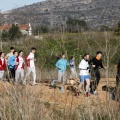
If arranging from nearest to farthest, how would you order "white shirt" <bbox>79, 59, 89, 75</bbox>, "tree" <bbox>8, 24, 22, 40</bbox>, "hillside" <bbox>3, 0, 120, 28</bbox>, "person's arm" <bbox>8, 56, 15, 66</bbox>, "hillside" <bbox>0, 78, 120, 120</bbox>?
"hillside" <bbox>0, 78, 120, 120</bbox>, "hillside" <bbox>3, 0, 120, 28</bbox>, "tree" <bbox>8, 24, 22, 40</bbox>, "white shirt" <bbox>79, 59, 89, 75</bbox>, "person's arm" <bbox>8, 56, 15, 66</bbox>

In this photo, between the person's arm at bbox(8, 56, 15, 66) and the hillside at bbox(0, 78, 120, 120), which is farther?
the person's arm at bbox(8, 56, 15, 66)

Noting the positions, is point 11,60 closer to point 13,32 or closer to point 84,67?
point 84,67

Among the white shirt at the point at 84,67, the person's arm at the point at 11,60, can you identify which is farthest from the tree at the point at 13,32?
the person's arm at the point at 11,60

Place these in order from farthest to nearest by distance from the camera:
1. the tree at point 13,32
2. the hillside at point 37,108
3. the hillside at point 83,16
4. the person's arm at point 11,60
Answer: the person's arm at point 11,60 < the tree at point 13,32 < the hillside at point 83,16 < the hillside at point 37,108

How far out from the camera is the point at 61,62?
507 inches

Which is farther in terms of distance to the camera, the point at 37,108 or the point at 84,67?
the point at 84,67

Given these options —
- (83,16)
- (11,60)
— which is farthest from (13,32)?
(83,16)

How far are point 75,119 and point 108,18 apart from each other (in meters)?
1.60

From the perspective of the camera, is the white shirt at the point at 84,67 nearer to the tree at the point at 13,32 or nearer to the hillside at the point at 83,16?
the tree at the point at 13,32

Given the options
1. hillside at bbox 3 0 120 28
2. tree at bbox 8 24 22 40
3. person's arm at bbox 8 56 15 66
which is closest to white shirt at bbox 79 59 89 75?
tree at bbox 8 24 22 40

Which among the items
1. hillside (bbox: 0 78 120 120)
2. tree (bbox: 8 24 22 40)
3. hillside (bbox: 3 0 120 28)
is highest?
hillside (bbox: 3 0 120 28)

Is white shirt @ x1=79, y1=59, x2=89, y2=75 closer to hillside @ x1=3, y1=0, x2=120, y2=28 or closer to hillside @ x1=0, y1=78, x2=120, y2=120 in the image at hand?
hillside @ x1=3, y1=0, x2=120, y2=28

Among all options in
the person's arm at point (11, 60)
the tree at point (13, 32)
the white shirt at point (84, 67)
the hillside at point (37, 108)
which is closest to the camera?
the hillside at point (37, 108)

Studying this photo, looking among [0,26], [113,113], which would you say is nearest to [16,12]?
[0,26]
